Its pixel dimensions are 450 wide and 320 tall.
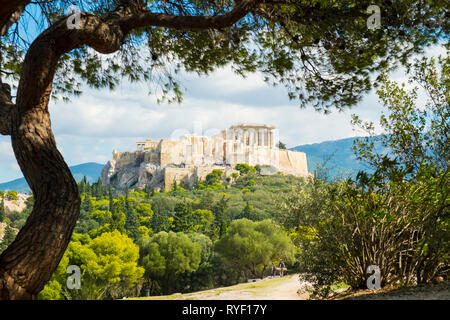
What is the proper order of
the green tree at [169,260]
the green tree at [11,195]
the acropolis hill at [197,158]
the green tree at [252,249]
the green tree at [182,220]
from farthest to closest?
the acropolis hill at [197,158], the green tree at [11,195], the green tree at [182,220], the green tree at [169,260], the green tree at [252,249]

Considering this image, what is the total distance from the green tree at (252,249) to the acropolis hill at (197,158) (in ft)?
97.0

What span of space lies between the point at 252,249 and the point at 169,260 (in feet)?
15.2

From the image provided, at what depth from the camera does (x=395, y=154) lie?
419cm

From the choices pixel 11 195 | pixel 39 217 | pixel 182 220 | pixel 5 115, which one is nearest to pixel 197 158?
pixel 11 195

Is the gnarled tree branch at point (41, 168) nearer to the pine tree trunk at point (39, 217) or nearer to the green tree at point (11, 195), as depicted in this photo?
the pine tree trunk at point (39, 217)

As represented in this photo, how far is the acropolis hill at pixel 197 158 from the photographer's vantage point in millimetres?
53562

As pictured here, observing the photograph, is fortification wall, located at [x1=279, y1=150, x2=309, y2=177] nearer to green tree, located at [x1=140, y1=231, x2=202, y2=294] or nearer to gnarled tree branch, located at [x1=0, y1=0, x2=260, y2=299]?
green tree, located at [x1=140, y1=231, x2=202, y2=294]

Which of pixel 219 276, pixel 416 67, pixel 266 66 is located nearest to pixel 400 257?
pixel 416 67

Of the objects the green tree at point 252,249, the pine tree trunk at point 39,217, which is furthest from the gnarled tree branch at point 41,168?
the green tree at point 252,249

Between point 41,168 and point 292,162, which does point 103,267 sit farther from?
point 292,162

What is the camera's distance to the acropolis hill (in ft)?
176

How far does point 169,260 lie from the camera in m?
22.6
